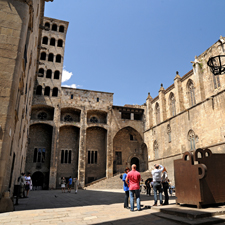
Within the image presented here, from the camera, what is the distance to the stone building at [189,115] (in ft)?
61.3

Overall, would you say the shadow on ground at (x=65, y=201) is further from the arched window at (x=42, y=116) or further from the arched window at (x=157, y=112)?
the arched window at (x=42, y=116)

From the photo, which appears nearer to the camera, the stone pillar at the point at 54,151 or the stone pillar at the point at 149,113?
the stone pillar at the point at 54,151

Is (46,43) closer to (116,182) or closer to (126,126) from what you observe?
(126,126)

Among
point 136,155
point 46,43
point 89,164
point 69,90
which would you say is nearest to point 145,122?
point 136,155

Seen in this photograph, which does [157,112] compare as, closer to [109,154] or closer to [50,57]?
[109,154]

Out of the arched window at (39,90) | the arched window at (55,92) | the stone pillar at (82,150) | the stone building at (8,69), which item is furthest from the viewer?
the arched window at (55,92)

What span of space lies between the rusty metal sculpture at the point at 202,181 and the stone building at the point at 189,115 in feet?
43.6

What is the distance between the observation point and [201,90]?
21.2 metres

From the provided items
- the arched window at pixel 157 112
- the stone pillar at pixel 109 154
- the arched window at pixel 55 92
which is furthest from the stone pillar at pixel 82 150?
the arched window at pixel 157 112

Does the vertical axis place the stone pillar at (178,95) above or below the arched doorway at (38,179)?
above

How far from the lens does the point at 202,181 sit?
5.55 meters

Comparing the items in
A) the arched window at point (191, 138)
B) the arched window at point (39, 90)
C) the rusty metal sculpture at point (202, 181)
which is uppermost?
the arched window at point (39, 90)

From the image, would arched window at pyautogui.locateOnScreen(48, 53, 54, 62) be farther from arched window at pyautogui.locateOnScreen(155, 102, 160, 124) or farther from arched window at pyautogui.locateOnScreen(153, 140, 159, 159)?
arched window at pyautogui.locateOnScreen(153, 140, 159, 159)

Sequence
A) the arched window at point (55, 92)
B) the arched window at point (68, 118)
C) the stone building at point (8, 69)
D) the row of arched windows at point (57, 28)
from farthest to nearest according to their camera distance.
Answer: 1. the row of arched windows at point (57, 28)
2. the arched window at point (68, 118)
3. the arched window at point (55, 92)
4. the stone building at point (8, 69)
